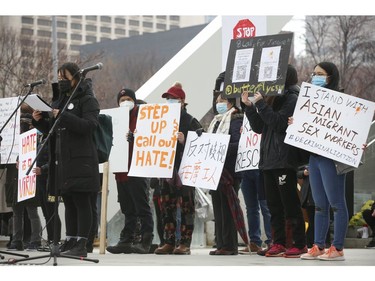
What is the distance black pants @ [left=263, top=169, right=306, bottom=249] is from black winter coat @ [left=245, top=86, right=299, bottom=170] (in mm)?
130

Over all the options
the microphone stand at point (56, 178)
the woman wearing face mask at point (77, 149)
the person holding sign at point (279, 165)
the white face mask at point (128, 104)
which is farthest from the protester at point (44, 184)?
the person holding sign at point (279, 165)

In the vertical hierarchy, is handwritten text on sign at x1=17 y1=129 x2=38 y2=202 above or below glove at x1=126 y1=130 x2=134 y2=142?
below

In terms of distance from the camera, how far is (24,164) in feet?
46.1

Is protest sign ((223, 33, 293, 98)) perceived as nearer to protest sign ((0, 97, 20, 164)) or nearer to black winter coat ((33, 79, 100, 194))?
black winter coat ((33, 79, 100, 194))

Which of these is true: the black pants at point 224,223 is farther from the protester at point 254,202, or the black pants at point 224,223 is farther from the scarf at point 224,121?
the scarf at point 224,121

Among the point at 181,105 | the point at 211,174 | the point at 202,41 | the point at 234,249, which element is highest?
the point at 202,41

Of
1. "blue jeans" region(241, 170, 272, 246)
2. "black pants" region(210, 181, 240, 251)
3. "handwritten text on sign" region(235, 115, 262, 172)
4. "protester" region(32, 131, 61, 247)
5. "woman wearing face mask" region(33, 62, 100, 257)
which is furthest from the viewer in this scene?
"protester" region(32, 131, 61, 247)

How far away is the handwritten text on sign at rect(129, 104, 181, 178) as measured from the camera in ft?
43.2

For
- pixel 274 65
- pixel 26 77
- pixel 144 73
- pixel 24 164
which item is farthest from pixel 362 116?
pixel 144 73

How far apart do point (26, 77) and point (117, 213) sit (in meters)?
20.3

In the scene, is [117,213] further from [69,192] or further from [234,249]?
[69,192]

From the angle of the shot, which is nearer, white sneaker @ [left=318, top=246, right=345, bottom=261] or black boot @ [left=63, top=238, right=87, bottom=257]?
white sneaker @ [left=318, top=246, right=345, bottom=261]

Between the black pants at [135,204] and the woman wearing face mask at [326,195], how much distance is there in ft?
9.95

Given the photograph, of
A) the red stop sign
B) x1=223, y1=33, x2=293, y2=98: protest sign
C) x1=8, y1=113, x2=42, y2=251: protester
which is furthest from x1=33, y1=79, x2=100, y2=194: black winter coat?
the red stop sign
